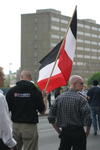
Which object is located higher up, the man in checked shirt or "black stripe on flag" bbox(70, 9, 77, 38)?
"black stripe on flag" bbox(70, 9, 77, 38)

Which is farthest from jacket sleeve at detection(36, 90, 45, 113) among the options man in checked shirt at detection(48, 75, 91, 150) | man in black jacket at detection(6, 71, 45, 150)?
man in checked shirt at detection(48, 75, 91, 150)

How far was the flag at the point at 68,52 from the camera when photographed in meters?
8.39

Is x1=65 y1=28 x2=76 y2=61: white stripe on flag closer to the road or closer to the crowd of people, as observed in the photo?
the crowd of people

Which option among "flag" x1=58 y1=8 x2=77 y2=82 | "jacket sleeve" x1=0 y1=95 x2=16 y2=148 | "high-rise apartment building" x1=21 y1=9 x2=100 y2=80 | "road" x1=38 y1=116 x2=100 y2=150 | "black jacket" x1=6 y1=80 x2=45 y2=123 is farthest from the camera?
"high-rise apartment building" x1=21 y1=9 x2=100 y2=80

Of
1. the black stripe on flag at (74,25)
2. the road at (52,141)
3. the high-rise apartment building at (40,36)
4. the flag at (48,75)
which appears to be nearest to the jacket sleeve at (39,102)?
the flag at (48,75)

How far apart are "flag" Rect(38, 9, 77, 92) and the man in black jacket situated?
0.64m

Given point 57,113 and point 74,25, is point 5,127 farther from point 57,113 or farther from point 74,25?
point 74,25

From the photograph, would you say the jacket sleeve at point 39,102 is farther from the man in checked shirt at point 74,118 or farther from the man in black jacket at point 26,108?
the man in checked shirt at point 74,118

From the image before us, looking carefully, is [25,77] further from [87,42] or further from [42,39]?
[87,42]

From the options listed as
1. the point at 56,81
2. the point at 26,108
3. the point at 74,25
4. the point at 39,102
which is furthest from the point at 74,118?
the point at 74,25

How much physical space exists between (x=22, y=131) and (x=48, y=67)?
144 centimetres

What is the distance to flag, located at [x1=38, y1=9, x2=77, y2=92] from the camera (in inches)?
328

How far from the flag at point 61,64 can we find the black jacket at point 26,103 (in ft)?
2.11

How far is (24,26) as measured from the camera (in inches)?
6093
